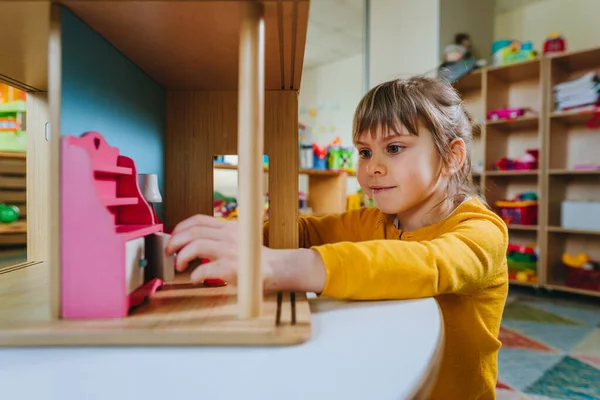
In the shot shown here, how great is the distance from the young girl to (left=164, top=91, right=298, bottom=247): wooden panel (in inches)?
7.3

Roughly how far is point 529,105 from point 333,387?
371cm

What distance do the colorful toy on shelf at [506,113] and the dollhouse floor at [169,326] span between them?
10.3 ft

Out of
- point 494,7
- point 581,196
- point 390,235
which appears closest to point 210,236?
point 390,235

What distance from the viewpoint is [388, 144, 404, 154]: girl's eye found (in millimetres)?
867

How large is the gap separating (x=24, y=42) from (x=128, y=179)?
0.23 metres

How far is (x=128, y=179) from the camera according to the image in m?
0.55

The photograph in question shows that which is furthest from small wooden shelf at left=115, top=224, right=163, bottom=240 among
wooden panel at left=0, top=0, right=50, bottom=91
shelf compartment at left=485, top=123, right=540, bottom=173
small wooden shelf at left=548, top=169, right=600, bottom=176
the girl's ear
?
shelf compartment at left=485, top=123, right=540, bottom=173

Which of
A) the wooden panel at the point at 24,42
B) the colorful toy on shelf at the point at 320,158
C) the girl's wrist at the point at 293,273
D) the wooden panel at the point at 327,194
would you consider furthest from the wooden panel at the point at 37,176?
the wooden panel at the point at 327,194

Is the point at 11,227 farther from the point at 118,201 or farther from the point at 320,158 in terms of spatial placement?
the point at 320,158

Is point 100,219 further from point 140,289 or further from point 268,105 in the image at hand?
point 268,105

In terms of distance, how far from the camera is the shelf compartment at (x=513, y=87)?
3.17 m

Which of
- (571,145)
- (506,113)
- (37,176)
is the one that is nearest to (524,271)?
(571,145)

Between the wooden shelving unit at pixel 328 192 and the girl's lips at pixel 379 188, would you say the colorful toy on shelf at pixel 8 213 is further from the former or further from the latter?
the wooden shelving unit at pixel 328 192

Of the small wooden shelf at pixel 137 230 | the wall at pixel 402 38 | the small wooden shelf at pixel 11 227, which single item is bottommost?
the small wooden shelf at pixel 11 227
